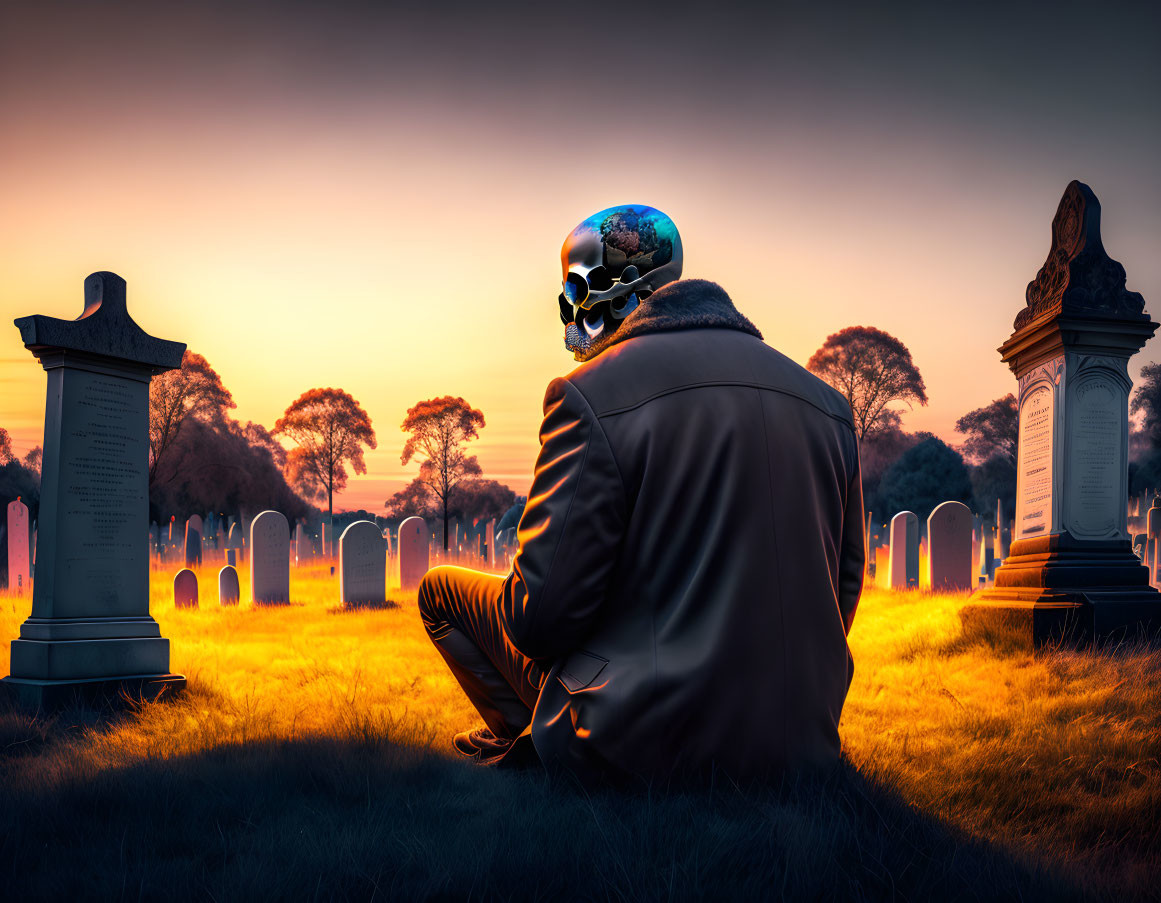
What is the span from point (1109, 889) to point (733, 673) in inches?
39.3

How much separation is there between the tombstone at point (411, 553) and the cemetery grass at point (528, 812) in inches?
320

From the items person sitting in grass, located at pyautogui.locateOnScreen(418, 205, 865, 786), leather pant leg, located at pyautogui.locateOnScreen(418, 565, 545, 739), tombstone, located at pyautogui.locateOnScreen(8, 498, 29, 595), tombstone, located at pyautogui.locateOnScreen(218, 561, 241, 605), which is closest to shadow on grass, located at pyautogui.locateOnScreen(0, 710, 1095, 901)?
person sitting in grass, located at pyautogui.locateOnScreen(418, 205, 865, 786)

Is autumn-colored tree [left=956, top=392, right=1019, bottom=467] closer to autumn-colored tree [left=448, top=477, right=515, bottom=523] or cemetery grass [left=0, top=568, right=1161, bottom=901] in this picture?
autumn-colored tree [left=448, top=477, right=515, bottom=523]

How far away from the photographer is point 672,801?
218 cm

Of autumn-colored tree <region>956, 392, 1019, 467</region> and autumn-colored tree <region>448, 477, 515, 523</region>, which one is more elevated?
autumn-colored tree <region>956, 392, 1019, 467</region>

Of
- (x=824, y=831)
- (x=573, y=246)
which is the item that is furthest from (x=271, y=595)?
(x=824, y=831)

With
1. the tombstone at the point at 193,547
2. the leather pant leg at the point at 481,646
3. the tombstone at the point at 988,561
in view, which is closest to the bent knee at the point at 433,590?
the leather pant leg at the point at 481,646

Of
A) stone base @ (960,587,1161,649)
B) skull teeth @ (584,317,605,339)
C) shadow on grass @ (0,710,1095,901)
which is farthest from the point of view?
Result: stone base @ (960,587,1161,649)

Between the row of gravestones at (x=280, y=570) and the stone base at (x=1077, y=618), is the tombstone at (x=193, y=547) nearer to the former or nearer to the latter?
the row of gravestones at (x=280, y=570)

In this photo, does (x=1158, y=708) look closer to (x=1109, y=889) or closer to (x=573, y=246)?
(x=1109, y=889)

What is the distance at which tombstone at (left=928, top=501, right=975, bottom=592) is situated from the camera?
36.5 ft

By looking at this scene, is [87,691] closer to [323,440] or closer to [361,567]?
[361,567]

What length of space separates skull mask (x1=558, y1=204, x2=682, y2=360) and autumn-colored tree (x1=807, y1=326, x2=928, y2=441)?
28142 mm

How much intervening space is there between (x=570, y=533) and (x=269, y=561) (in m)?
9.55
